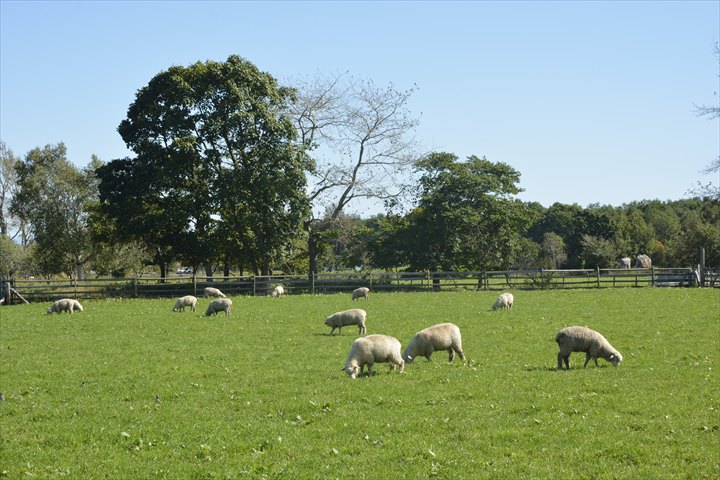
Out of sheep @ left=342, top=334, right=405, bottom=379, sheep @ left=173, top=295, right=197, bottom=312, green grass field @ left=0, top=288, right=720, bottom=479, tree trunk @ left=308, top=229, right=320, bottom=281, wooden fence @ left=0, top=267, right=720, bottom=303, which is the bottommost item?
green grass field @ left=0, top=288, right=720, bottom=479

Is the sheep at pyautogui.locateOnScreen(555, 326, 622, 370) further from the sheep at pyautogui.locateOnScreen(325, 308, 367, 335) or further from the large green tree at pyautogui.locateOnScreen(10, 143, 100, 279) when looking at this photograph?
the large green tree at pyautogui.locateOnScreen(10, 143, 100, 279)

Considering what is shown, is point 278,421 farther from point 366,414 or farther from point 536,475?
point 536,475

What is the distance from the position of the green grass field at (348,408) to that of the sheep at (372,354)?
0.48 metres

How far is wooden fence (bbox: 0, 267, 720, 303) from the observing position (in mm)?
42375

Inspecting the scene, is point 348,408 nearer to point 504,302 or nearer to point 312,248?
point 504,302

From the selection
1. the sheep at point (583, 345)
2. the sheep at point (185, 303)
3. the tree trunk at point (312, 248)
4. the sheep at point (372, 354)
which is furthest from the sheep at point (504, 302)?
the tree trunk at point (312, 248)

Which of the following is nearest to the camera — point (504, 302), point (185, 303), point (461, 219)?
point (504, 302)

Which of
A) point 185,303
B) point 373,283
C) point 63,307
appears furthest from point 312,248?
point 63,307

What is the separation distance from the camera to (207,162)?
45.8 m

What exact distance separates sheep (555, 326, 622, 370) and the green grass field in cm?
47

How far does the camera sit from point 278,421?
1157cm

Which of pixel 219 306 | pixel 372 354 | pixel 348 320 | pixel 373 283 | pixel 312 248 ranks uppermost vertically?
pixel 312 248

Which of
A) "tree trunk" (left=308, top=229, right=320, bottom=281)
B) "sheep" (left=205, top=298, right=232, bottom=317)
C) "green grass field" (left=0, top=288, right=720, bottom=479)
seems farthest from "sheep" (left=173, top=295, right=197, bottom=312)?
"tree trunk" (left=308, top=229, right=320, bottom=281)

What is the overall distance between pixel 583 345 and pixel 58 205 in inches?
2201
